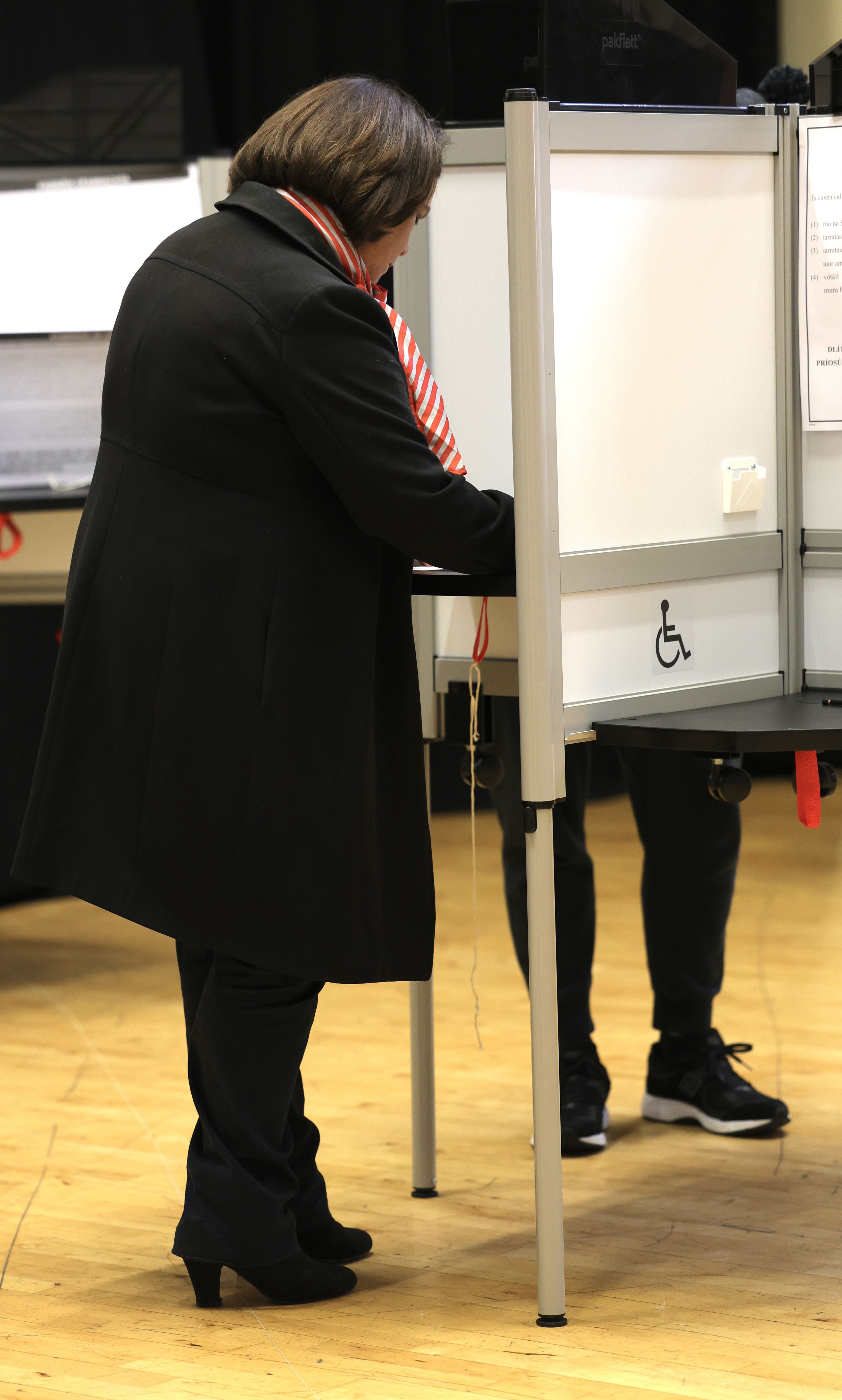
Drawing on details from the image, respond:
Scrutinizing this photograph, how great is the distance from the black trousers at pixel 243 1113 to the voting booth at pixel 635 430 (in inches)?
10.7

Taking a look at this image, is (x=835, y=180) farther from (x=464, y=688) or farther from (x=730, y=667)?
(x=464, y=688)

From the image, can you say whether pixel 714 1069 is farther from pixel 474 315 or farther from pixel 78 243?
pixel 78 243

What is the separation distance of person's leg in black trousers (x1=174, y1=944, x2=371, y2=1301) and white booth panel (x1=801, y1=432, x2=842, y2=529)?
0.82 meters

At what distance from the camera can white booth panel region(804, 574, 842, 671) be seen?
7.20 feet

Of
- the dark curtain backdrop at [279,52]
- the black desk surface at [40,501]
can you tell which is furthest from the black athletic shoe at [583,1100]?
the dark curtain backdrop at [279,52]

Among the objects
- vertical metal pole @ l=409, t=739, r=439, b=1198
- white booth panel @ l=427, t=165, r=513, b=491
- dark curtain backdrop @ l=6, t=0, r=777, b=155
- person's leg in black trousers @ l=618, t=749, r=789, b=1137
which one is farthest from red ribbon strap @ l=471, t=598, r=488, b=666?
dark curtain backdrop @ l=6, t=0, r=777, b=155

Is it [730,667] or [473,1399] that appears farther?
[730,667]

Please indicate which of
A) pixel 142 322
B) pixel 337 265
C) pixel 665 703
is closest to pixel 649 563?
pixel 665 703

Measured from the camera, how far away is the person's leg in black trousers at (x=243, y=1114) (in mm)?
1939

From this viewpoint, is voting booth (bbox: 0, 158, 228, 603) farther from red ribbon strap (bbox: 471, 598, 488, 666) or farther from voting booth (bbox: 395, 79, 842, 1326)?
red ribbon strap (bbox: 471, 598, 488, 666)

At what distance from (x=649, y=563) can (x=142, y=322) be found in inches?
23.6

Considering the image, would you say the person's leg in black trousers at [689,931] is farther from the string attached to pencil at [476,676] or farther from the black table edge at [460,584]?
the black table edge at [460,584]

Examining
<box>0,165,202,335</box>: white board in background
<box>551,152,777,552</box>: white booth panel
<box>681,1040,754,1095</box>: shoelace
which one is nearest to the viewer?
<box>551,152,777,552</box>: white booth panel

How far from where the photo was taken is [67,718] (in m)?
1.95
